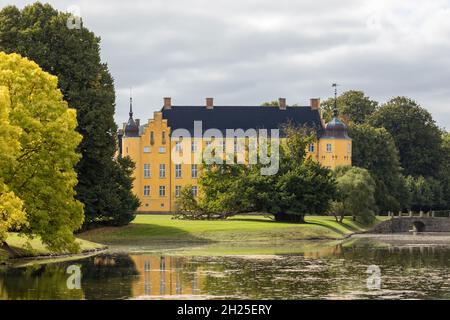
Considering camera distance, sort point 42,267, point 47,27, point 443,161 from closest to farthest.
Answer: point 42,267
point 47,27
point 443,161

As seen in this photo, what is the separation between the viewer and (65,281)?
39.6m

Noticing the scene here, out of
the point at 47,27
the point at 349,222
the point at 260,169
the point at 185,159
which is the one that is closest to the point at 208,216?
the point at 260,169

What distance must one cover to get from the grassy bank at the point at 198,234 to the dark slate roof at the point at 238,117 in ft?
157

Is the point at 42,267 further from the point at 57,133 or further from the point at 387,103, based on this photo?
the point at 387,103

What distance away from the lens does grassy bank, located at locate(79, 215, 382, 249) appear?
233 feet

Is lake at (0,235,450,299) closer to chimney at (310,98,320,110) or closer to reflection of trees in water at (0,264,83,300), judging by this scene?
reflection of trees in water at (0,264,83,300)

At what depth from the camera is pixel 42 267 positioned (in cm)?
4728

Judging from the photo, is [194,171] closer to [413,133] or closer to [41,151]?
[413,133]

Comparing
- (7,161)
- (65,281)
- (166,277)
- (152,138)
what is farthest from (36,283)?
(152,138)

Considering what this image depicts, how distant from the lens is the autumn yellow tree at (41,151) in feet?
161

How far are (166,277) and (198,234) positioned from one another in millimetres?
31884

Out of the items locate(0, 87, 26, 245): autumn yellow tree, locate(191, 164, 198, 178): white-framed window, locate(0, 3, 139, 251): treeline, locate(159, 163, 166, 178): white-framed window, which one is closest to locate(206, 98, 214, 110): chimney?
locate(191, 164, 198, 178): white-framed window

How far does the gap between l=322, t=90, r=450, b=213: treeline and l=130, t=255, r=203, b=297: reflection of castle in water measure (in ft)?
228

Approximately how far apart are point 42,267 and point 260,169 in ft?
148
